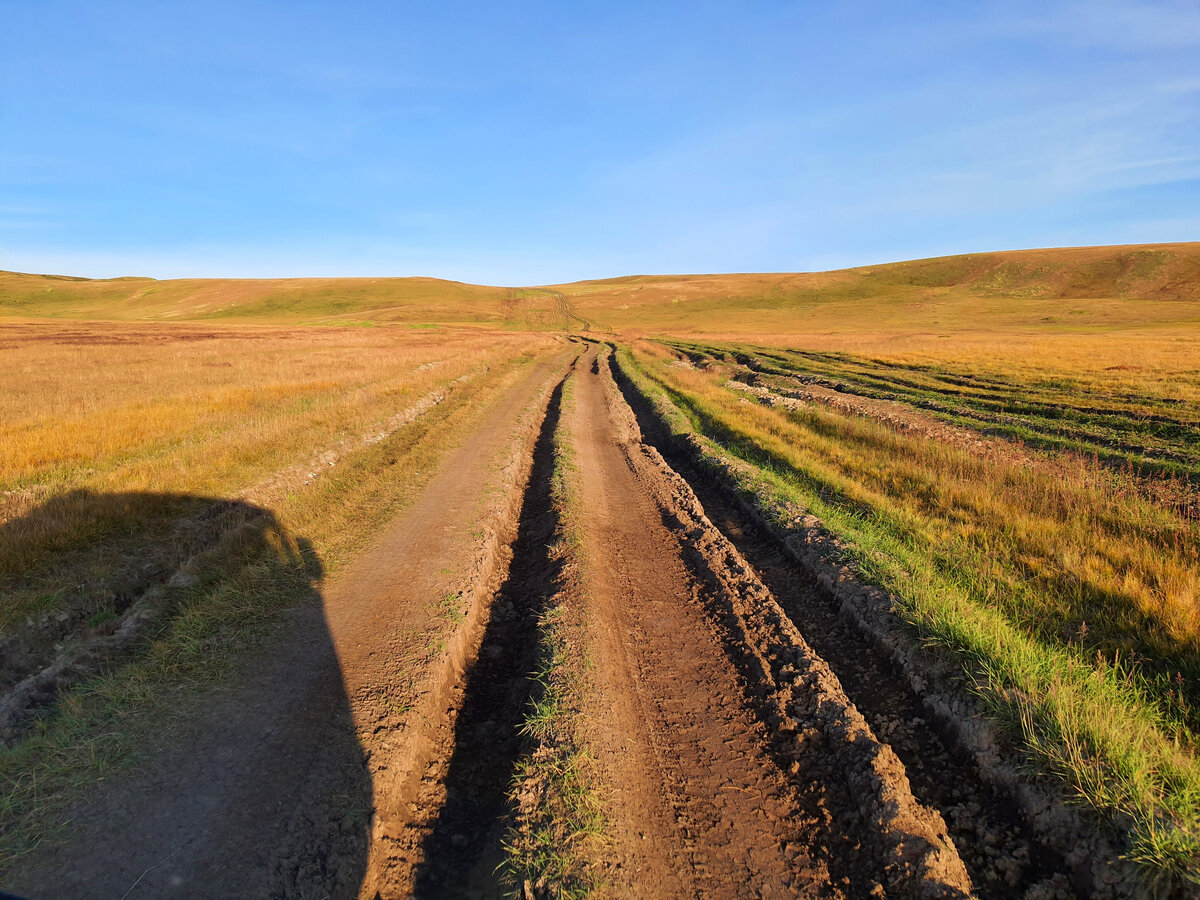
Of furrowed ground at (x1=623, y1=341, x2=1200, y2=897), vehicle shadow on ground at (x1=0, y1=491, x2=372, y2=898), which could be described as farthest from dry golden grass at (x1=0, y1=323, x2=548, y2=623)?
furrowed ground at (x1=623, y1=341, x2=1200, y2=897)

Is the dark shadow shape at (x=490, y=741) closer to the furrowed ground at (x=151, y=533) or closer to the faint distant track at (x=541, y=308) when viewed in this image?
the furrowed ground at (x=151, y=533)

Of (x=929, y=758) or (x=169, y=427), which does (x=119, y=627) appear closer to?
(x=929, y=758)

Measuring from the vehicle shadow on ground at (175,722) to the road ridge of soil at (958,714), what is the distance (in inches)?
160

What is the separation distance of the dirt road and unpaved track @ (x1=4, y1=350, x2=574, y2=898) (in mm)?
14

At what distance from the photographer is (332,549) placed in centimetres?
712

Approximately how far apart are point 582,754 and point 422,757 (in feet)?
4.12

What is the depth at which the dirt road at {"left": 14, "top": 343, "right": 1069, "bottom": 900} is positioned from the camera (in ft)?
9.89

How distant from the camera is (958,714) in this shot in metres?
3.95

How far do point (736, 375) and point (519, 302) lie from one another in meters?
96.4

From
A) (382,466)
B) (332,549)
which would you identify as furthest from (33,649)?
(382,466)

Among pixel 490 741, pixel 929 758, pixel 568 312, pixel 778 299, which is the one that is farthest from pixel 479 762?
pixel 778 299

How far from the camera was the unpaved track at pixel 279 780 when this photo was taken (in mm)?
2900

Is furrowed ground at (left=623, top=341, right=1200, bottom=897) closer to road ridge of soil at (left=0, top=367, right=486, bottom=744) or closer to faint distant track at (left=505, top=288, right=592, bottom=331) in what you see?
road ridge of soil at (left=0, top=367, right=486, bottom=744)

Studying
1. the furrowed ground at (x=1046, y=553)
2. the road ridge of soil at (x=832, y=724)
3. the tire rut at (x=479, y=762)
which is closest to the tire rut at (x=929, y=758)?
the road ridge of soil at (x=832, y=724)
